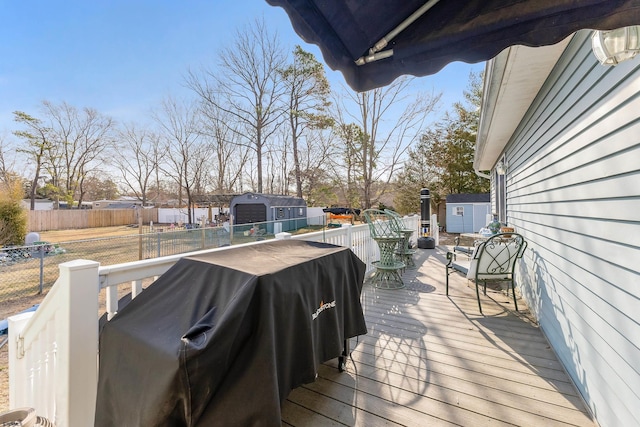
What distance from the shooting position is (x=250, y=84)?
1800 cm

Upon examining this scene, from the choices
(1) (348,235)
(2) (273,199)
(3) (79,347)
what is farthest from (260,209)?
(3) (79,347)

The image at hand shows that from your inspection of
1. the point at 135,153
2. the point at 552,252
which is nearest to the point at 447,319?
the point at 552,252

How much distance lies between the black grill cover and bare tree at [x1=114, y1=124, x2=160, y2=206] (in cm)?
2486

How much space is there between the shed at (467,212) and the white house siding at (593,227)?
38.3 ft

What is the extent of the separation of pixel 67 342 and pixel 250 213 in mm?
14747

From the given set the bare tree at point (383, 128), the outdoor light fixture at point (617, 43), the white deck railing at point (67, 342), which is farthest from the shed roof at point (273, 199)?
the outdoor light fixture at point (617, 43)

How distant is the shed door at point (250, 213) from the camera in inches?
596

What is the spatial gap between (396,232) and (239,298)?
3813 millimetres

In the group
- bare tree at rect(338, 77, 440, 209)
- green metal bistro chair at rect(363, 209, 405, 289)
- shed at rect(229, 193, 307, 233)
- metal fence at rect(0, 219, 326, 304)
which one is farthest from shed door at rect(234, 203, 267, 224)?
green metal bistro chair at rect(363, 209, 405, 289)

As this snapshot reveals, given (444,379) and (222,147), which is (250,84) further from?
(444,379)

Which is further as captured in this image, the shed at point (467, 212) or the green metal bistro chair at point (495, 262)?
the shed at point (467, 212)

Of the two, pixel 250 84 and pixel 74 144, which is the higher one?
pixel 250 84

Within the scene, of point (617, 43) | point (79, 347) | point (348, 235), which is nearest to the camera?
point (617, 43)

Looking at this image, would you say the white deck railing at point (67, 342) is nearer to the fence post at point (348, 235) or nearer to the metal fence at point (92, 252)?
the fence post at point (348, 235)
